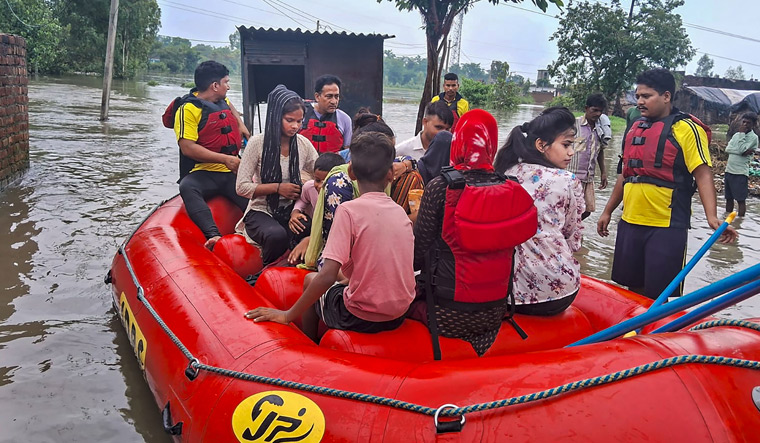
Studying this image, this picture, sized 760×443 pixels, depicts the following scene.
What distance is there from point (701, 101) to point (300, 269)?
27455mm

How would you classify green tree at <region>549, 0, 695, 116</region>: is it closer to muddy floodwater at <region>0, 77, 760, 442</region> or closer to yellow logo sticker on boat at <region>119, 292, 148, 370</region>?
muddy floodwater at <region>0, 77, 760, 442</region>

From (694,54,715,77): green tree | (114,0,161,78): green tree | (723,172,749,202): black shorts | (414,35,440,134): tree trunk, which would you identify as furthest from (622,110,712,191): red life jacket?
(694,54,715,77): green tree

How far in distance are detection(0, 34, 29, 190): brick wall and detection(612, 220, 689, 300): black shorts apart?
23.3 feet

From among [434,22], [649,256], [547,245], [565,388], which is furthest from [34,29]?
[565,388]

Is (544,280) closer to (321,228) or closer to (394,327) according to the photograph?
(394,327)

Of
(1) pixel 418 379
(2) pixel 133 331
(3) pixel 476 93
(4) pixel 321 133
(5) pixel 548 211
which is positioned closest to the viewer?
(1) pixel 418 379

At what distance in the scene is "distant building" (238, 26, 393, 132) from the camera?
31.7 feet

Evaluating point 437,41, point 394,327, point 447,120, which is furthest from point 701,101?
point 394,327

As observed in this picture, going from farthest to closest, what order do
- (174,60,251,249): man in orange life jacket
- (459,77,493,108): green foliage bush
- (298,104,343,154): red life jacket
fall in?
1. (459,77,493,108): green foliage bush
2. (298,104,343,154): red life jacket
3. (174,60,251,249): man in orange life jacket

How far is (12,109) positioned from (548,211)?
7318 mm

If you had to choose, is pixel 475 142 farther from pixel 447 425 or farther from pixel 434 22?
pixel 434 22

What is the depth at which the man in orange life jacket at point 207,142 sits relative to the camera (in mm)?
4297

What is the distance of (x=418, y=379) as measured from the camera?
6.32 ft

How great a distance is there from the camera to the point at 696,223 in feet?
25.1
